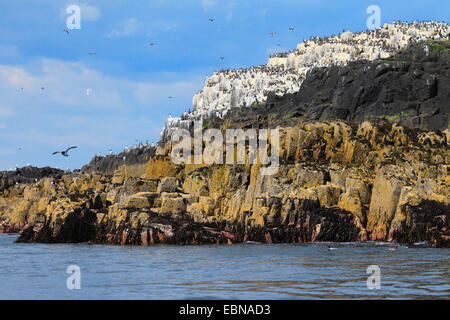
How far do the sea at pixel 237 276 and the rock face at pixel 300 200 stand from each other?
47.8 feet

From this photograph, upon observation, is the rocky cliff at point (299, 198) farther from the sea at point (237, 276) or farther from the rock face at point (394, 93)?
the sea at point (237, 276)

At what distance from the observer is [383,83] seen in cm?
14712

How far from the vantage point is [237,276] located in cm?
3825

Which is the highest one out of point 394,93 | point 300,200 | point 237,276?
point 394,93

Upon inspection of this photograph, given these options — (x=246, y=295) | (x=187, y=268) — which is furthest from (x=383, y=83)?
(x=246, y=295)

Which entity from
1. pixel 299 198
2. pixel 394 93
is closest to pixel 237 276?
pixel 299 198

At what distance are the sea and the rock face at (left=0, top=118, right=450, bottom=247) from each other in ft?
47.8

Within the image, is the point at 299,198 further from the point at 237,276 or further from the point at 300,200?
the point at 237,276

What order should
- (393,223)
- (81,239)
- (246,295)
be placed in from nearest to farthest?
(246,295) → (393,223) → (81,239)

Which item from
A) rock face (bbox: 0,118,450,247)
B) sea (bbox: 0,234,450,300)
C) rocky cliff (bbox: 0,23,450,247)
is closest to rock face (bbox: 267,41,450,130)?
rocky cliff (bbox: 0,23,450,247)

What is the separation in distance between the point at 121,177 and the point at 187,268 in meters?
111

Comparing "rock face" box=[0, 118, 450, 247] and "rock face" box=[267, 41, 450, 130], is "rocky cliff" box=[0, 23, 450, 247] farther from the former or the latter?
"rock face" box=[267, 41, 450, 130]

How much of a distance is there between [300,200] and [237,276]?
133ft
